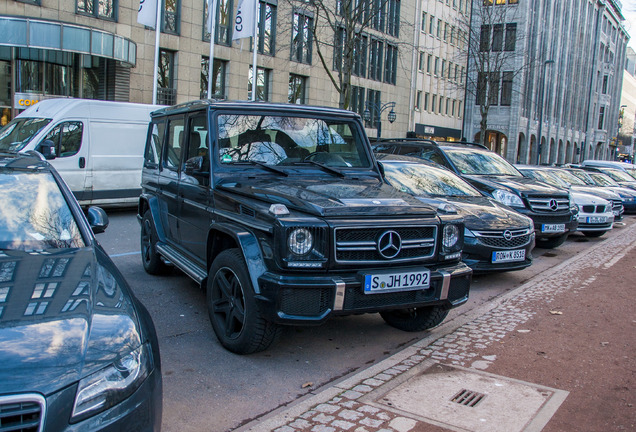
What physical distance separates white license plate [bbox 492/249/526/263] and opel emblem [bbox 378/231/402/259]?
3590 mm

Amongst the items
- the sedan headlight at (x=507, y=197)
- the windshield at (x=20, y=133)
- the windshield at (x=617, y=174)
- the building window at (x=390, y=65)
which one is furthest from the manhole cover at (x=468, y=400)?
the building window at (x=390, y=65)

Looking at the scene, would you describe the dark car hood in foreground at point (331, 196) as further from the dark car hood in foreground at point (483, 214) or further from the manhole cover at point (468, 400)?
the dark car hood in foreground at point (483, 214)

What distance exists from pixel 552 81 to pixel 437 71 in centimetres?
2084

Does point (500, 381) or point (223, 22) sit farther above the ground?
point (223, 22)

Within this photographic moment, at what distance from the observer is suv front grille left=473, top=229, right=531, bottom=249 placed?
7.71 meters

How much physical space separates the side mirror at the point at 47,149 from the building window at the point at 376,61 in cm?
3316

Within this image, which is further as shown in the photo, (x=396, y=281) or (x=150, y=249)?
(x=150, y=249)

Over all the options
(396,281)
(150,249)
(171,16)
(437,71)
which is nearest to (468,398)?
(396,281)

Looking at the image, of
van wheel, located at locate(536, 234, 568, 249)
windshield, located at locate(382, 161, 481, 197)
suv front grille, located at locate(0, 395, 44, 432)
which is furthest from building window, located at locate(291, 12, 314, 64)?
suv front grille, located at locate(0, 395, 44, 432)

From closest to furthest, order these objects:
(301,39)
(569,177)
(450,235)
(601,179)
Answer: (450,235) → (569,177) → (601,179) → (301,39)

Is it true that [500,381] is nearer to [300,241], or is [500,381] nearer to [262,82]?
[300,241]

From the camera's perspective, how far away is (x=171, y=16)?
27.2 metres

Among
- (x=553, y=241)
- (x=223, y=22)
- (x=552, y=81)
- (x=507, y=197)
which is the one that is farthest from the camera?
(x=552, y=81)

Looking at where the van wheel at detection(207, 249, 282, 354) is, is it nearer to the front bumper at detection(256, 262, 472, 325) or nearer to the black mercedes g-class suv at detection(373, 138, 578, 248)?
the front bumper at detection(256, 262, 472, 325)
